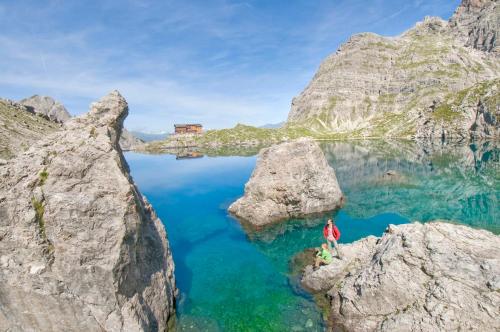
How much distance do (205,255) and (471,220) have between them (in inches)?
1472

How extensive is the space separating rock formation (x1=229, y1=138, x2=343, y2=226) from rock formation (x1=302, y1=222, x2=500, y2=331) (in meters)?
21.2

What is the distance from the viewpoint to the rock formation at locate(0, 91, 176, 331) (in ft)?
49.8

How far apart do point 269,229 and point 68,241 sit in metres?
29.2

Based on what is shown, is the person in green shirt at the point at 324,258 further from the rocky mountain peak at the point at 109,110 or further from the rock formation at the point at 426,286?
the rocky mountain peak at the point at 109,110

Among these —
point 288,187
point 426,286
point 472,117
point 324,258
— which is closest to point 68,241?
point 324,258

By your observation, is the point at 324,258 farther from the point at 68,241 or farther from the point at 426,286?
the point at 68,241

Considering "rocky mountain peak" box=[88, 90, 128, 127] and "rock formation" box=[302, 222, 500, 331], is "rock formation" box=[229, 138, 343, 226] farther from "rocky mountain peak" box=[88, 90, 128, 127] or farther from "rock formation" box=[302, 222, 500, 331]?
"rocky mountain peak" box=[88, 90, 128, 127]

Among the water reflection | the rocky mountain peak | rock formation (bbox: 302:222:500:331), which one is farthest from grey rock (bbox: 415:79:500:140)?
the rocky mountain peak

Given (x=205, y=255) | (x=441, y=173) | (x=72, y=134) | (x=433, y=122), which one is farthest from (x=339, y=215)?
(x=433, y=122)

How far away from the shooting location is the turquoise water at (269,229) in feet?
74.4

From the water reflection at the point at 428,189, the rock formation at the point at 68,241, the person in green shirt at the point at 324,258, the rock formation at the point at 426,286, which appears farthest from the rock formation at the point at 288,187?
the rock formation at the point at 68,241

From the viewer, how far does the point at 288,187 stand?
44500mm

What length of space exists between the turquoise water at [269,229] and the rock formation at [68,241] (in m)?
7.58

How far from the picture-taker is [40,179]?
1591cm
